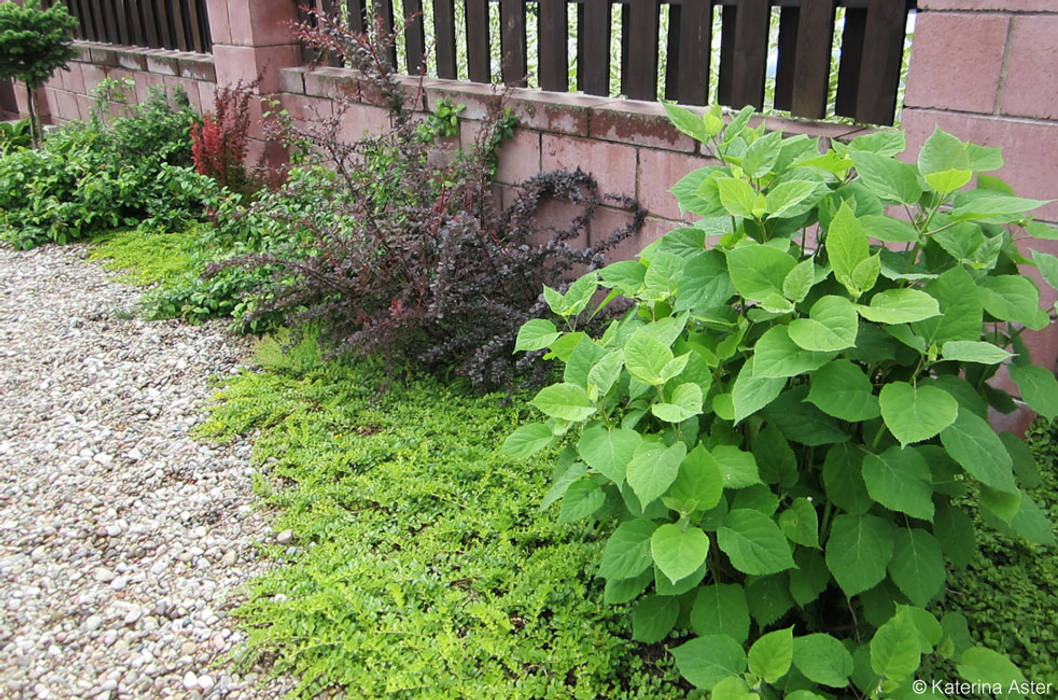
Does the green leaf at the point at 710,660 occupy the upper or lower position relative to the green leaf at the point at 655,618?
upper

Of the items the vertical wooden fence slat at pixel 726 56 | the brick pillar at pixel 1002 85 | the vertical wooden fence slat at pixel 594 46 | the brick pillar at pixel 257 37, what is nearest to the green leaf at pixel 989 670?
the brick pillar at pixel 1002 85

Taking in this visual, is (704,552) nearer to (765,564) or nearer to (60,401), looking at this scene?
(765,564)

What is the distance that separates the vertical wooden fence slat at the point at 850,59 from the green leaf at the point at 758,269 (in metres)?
1.96

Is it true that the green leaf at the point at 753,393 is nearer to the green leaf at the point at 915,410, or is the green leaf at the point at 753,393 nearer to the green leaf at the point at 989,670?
the green leaf at the point at 915,410

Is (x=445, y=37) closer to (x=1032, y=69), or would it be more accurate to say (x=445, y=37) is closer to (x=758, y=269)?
(x=1032, y=69)

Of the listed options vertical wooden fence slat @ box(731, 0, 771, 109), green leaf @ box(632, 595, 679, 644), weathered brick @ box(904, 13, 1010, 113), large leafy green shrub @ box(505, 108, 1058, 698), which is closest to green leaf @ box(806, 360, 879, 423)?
large leafy green shrub @ box(505, 108, 1058, 698)

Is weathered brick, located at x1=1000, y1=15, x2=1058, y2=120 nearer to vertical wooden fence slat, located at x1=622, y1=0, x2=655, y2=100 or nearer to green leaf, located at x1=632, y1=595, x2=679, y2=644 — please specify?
vertical wooden fence slat, located at x1=622, y1=0, x2=655, y2=100

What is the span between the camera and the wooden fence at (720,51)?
3.14m

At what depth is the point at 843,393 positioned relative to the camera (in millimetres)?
1586

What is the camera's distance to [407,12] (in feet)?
15.8

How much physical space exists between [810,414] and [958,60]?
1.63 meters

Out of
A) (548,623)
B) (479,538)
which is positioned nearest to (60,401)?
(479,538)

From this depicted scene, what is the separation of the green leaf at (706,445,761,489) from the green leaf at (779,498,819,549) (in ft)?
0.35

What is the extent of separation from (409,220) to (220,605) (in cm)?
190
